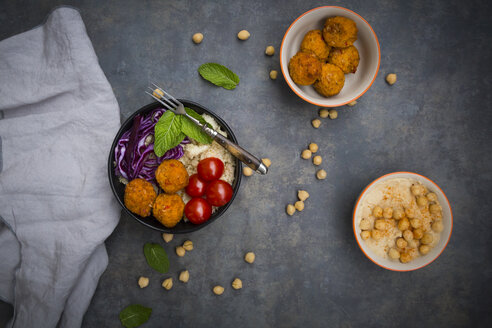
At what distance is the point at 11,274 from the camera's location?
2139 millimetres

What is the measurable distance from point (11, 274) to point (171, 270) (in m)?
1.09

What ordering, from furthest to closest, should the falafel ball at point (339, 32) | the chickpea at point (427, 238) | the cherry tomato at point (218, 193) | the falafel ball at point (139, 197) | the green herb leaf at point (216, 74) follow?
the green herb leaf at point (216, 74)
the chickpea at point (427, 238)
the falafel ball at point (339, 32)
the cherry tomato at point (218, 193)
the falafel ball at point (139, 197)

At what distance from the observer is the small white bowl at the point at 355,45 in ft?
6.79

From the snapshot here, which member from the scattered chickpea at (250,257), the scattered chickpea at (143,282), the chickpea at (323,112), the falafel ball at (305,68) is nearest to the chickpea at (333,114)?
the chickpea at (323,112)

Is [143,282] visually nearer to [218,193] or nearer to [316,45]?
[218,193]

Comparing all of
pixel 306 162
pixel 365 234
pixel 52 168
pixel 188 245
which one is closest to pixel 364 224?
pixel 365 234

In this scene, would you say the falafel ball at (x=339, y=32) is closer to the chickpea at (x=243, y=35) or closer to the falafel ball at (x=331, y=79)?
the falafel ball at (x=331, y=79)

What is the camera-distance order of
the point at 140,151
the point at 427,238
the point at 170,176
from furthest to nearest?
the point at 427,238
the point at 140,151
the point at 170,176

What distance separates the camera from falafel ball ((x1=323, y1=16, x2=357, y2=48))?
202 cm

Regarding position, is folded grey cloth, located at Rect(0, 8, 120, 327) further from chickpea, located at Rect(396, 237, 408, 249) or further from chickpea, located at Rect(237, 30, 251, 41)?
chickpea, located at Rect(396, 237, 408, 249)

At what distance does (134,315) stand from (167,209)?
102cm

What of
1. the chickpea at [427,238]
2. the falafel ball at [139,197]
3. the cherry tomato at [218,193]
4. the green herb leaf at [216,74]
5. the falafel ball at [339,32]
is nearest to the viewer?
the falafel ball at [139,197]

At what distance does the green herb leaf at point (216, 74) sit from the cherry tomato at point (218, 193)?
0.79 meters

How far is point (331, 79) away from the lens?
2037mm
